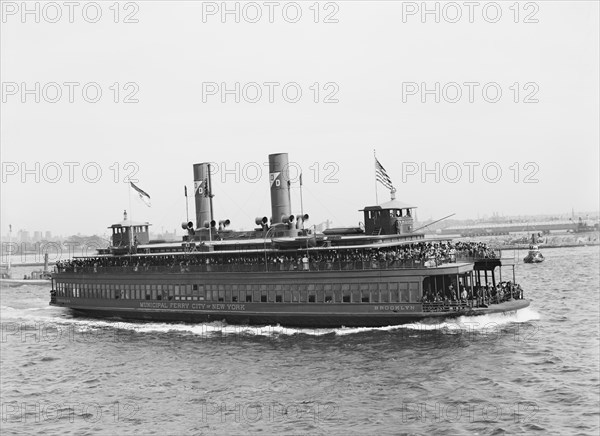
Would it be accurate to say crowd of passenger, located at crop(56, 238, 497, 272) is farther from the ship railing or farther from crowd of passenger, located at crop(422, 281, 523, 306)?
crowd of passenger, located at crop(422, 281, 523, 306)

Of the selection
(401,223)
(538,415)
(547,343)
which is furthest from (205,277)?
(538,415)

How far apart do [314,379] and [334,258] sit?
14226mm

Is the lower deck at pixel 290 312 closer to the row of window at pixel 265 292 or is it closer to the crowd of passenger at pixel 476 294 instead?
the row of window at pixel 265 292

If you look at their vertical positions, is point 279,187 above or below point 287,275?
above

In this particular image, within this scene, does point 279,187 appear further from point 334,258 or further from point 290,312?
point 290,312

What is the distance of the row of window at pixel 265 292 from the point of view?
4400 cm

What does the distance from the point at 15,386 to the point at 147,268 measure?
19.3 m

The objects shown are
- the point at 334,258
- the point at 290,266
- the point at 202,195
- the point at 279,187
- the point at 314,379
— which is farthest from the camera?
the point at 202,195

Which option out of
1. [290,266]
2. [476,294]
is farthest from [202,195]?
[476,294]

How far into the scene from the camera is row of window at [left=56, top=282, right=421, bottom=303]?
44000mm

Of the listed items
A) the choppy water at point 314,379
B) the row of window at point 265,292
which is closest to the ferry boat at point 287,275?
the row of window at point 265,292

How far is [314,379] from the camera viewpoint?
34.1m

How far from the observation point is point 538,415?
2770cm

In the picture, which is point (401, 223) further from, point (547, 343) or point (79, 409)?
point (79, 409)
